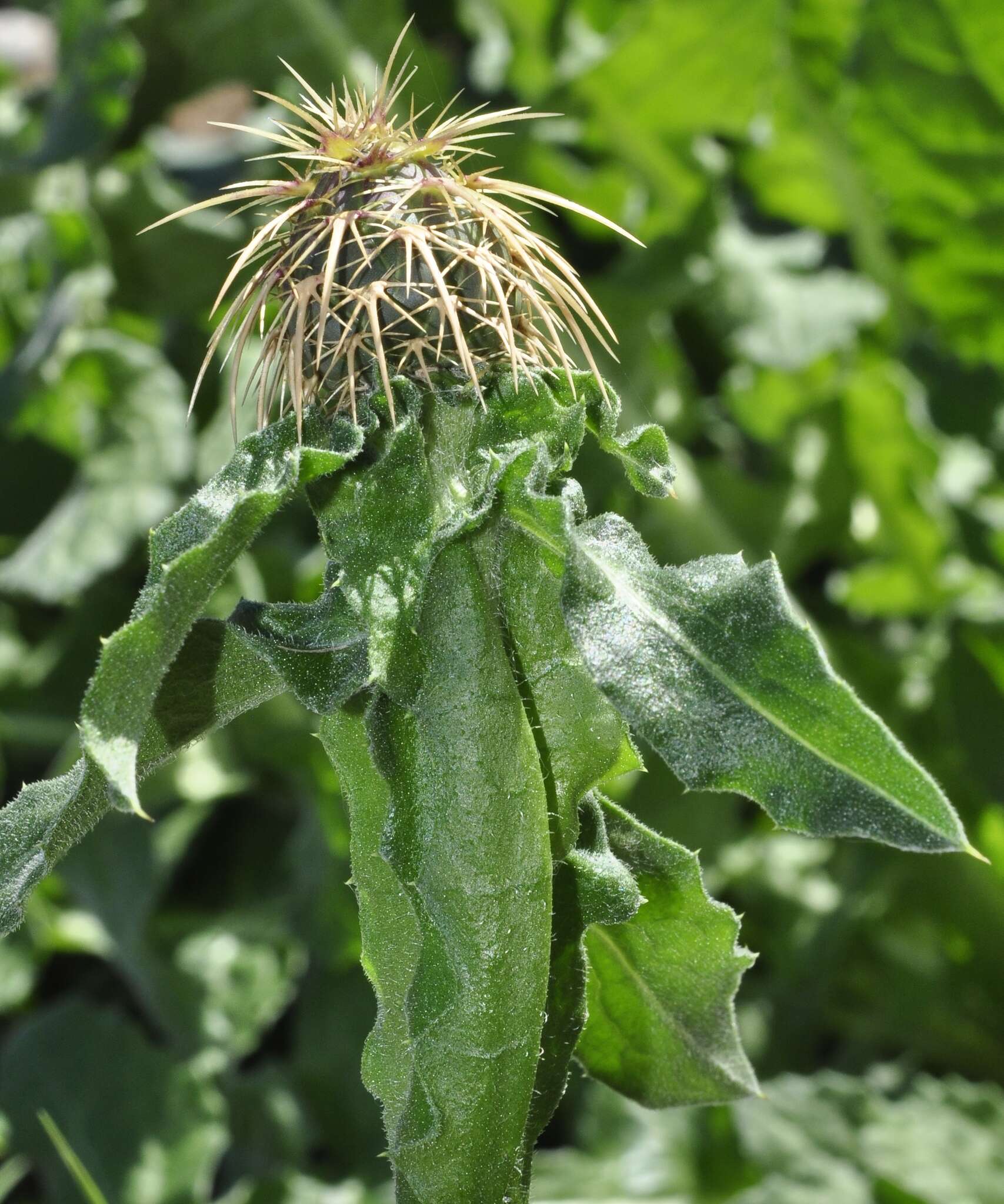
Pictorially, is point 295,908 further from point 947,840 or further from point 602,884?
point 947,840

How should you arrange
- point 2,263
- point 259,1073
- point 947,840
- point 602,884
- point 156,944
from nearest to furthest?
point 947,840, point 602,884, point 259,1073, point 156,944, point 2,263

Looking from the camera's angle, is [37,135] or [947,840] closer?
[947,840]

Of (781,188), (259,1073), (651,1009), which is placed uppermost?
(651,1009)

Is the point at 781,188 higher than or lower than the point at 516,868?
lower

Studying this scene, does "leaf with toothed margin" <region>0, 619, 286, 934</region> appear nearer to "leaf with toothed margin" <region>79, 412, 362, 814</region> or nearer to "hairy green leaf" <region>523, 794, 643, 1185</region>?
"leaf with toothed margin" <region>79, 412, 362, 814</region>

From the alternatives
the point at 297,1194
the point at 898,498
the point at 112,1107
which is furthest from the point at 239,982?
the point at 898,498

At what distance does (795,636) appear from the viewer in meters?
0.53

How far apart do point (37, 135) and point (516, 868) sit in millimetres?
2275

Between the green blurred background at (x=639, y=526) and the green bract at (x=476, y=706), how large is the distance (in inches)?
40.5

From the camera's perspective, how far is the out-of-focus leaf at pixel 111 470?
1.84 m

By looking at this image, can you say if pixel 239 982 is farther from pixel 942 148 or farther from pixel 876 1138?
pixel 942 148

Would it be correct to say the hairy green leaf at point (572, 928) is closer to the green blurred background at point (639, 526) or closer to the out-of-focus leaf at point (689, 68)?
the green blurred background at point (639, 526)

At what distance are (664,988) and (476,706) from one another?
212 mm

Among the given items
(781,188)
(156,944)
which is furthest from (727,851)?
(781,188)
